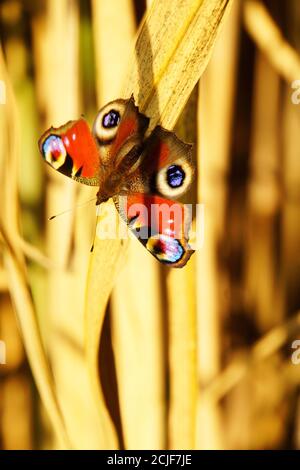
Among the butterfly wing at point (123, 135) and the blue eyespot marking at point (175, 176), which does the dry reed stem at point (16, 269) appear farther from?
the blue eyespot marking at point (175, 176)

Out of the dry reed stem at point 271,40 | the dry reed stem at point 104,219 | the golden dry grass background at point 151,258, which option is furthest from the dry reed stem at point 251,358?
the dry reed stem at point 271,40

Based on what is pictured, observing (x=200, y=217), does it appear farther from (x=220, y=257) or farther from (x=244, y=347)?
(x=244, y=347)

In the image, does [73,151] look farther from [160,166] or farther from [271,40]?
[271,40]

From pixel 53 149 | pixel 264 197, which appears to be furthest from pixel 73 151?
pixel 264 197

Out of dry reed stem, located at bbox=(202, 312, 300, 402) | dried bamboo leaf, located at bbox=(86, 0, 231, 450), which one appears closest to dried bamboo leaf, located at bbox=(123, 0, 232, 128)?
dried bamboo leaf, located at bbox=(86, 0, 231, 450)
